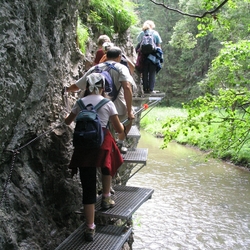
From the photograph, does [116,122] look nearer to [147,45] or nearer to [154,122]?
[147,45]

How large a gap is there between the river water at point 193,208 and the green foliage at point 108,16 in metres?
3.86

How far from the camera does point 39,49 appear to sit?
307cm

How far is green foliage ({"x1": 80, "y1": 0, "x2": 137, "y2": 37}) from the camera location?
599cm

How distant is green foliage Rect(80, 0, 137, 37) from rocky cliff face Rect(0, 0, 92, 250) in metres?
1.89

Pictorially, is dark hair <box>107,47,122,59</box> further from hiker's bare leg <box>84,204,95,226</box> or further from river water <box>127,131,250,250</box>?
river water <box>127,131,250,250</box>

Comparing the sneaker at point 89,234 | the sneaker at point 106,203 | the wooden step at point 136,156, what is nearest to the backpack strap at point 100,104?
the sneaker at point 106,203

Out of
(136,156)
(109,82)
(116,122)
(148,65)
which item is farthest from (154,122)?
(116,122)

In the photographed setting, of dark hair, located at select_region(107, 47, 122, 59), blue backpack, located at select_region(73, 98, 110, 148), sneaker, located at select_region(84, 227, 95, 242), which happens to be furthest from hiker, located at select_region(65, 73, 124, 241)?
dark hair, located at select_region(107, 47, 122, 59)

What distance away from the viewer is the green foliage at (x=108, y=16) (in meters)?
5.99

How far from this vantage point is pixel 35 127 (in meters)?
3.25

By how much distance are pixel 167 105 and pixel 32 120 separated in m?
34.9

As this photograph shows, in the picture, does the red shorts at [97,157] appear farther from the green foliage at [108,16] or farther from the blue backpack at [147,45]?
the blue backpack at [147,45]

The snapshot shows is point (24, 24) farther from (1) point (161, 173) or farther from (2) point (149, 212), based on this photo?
(1) point (161, 173)

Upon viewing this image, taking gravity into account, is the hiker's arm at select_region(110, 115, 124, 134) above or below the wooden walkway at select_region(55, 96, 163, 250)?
above
